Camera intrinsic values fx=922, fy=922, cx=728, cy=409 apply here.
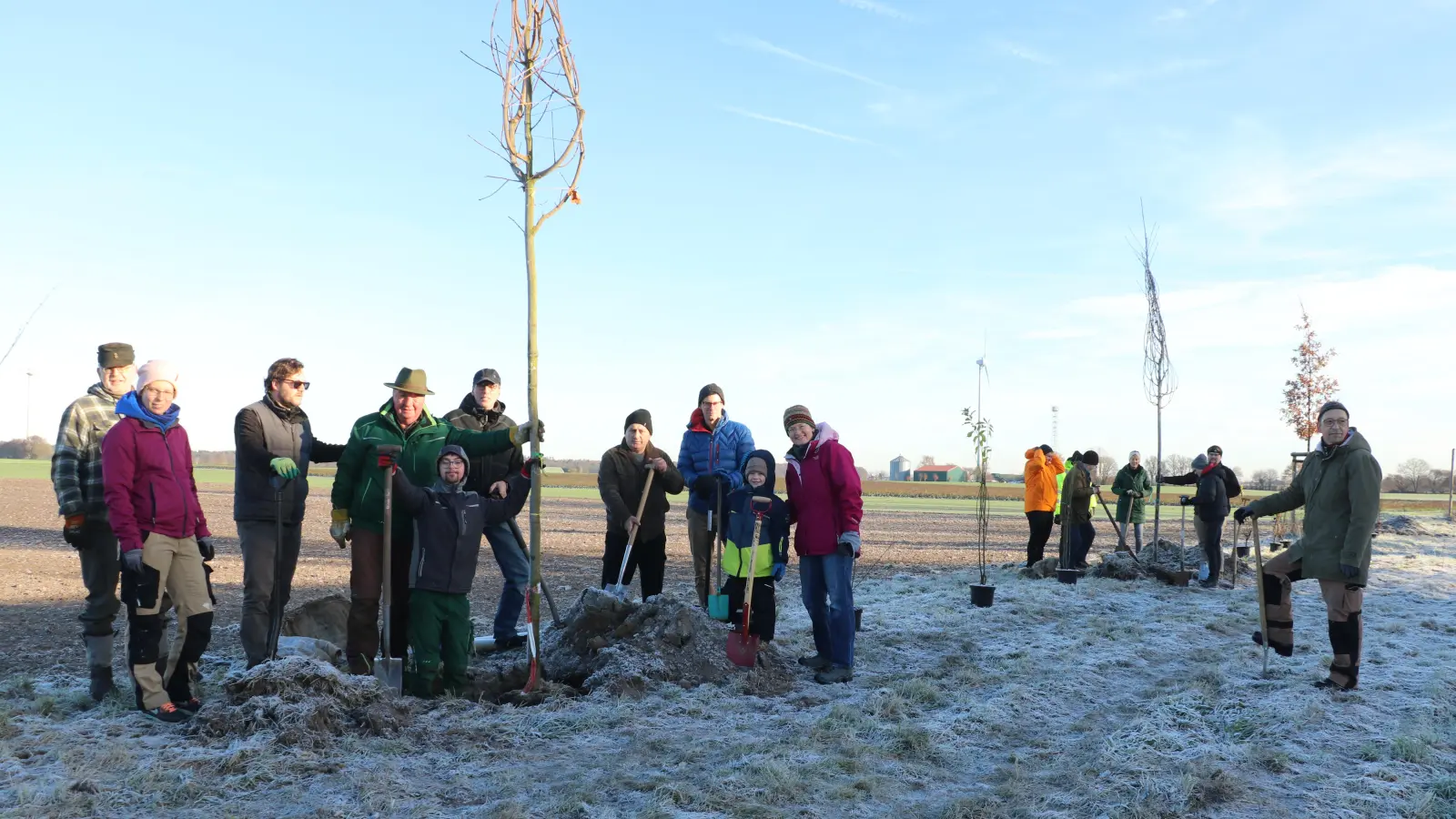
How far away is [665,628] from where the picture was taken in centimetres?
645

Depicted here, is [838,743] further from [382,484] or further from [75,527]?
[75,527]

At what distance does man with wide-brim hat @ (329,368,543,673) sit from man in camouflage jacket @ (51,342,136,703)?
4.31 feet

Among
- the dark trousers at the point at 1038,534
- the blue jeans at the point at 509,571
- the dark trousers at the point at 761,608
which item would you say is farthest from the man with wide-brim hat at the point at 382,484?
the dark trousers at the point at 1038,534

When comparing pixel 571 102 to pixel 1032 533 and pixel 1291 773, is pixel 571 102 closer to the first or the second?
pixel 1291 773

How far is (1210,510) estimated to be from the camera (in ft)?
38.3

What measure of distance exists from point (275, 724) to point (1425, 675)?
7649 millimetres

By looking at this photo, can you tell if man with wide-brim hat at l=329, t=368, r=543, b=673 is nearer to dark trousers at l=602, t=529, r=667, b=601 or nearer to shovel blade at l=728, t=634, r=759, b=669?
dark trousers at l=602, t=529, r=667, b=601

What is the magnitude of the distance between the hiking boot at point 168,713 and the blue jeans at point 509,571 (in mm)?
2265

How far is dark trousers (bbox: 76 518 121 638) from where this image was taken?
17.9 ft

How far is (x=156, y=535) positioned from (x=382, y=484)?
1.20 metres

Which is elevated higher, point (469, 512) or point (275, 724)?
point (469, 512)

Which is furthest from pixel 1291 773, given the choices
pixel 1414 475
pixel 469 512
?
pixel 1414 475

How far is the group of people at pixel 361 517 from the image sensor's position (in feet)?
16.6

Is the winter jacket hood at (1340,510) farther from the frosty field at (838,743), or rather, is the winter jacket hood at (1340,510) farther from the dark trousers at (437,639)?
the dark trousers at (437,639)
